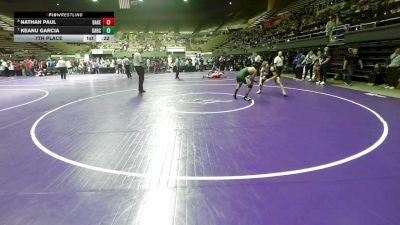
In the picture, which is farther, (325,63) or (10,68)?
(10,68)

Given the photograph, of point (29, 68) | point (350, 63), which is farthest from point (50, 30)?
point (29, 68)

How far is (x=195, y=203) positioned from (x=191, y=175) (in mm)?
816

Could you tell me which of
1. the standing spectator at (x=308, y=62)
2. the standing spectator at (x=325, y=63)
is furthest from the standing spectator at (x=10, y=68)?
the standing spectator at (x=325, y=63)

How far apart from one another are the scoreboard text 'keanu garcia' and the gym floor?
7.25 m

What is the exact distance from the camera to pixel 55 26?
→ 14.6 metres

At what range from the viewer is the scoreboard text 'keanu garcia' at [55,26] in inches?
568

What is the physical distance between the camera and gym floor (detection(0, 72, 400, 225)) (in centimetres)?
323

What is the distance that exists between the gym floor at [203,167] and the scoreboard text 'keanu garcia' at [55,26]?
7.25 metres

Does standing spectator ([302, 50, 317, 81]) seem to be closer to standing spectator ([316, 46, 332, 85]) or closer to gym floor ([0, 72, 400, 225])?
standing spectator ([316, 46, 332, 85])

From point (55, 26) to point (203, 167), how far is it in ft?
43.5

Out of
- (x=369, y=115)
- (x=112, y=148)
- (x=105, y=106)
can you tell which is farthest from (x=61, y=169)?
(x=369, y=115)

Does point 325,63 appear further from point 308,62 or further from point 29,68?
point 29,68

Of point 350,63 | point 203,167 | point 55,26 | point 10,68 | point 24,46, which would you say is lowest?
point 203,167

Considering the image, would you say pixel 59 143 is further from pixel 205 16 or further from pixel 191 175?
pixel 205 16
